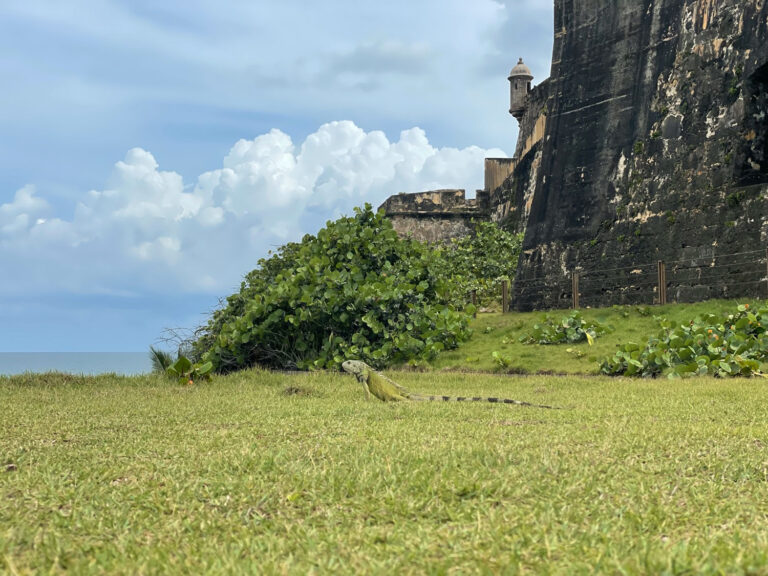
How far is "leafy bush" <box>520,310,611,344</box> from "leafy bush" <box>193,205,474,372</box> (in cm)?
111

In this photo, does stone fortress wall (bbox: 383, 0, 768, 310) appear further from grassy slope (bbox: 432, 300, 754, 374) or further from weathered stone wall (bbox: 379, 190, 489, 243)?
weathered stone wall (bbox: 379, 190, 489, 243)

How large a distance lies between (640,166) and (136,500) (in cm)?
1244

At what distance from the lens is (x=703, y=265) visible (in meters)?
11.9

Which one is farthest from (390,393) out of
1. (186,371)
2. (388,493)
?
(388,493)

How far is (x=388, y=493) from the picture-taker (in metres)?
2.66

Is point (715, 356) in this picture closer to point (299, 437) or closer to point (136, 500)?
point (299, 437)

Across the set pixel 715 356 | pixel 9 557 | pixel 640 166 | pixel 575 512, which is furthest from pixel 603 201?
pixel 9 557

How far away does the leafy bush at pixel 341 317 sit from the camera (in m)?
10.5

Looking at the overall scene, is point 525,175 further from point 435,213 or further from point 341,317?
point 341,317

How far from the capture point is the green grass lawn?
6.79 feet

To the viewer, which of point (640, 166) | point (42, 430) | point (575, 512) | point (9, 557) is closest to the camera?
point (9, 557)

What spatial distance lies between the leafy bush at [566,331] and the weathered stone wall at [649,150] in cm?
225

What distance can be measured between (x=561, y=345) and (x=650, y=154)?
4.71 m

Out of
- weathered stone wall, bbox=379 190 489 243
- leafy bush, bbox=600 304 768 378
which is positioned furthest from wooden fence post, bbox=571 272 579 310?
Answer: weathered stone wall, bbox=379 190 489 243
